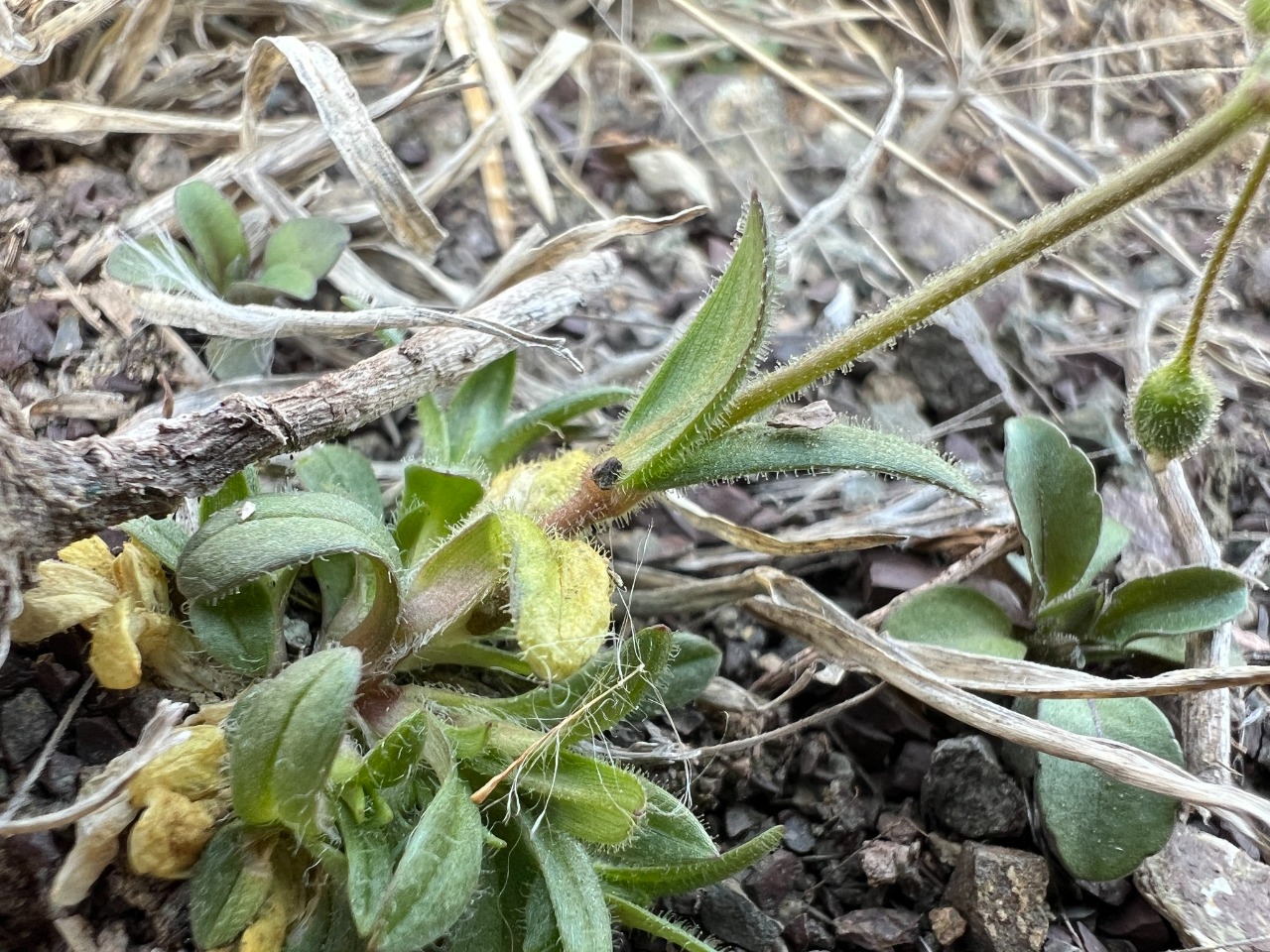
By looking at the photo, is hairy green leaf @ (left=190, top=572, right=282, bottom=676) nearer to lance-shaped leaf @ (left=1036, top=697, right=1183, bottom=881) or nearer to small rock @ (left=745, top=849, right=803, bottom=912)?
small rock @ (left=745, top=849, right=803, bottom=912)

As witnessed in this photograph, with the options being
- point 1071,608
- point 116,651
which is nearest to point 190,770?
point 116,651

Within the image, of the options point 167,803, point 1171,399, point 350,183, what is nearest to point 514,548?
point 167,803

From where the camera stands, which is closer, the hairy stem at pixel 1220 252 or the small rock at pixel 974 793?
the hairy stem at pixel 1220 252

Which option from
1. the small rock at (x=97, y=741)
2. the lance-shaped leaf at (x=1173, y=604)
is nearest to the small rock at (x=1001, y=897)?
the lance-shaped leaf at (x=1173, y=604)

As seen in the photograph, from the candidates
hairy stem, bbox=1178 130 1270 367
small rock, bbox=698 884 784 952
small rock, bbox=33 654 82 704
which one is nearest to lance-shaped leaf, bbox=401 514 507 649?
small rock, bbox=33 654 82 704

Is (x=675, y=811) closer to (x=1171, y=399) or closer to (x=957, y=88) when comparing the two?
(x=1171, y=399)

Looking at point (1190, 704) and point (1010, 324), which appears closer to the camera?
point (1190, 704)

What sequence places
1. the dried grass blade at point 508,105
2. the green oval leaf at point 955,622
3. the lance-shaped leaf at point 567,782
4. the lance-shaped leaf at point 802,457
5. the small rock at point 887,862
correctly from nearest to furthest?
the lance-shaped leaf at point 567,782
the lance-shaped leaf at point 802,457
the small rock at point 887,862
the green oval leaf at point 955,622
the dried grass blade at point 508,105

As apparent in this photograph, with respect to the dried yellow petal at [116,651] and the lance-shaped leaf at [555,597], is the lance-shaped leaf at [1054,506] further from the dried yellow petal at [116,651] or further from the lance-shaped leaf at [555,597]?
the dried yellow petal at [116,651]
